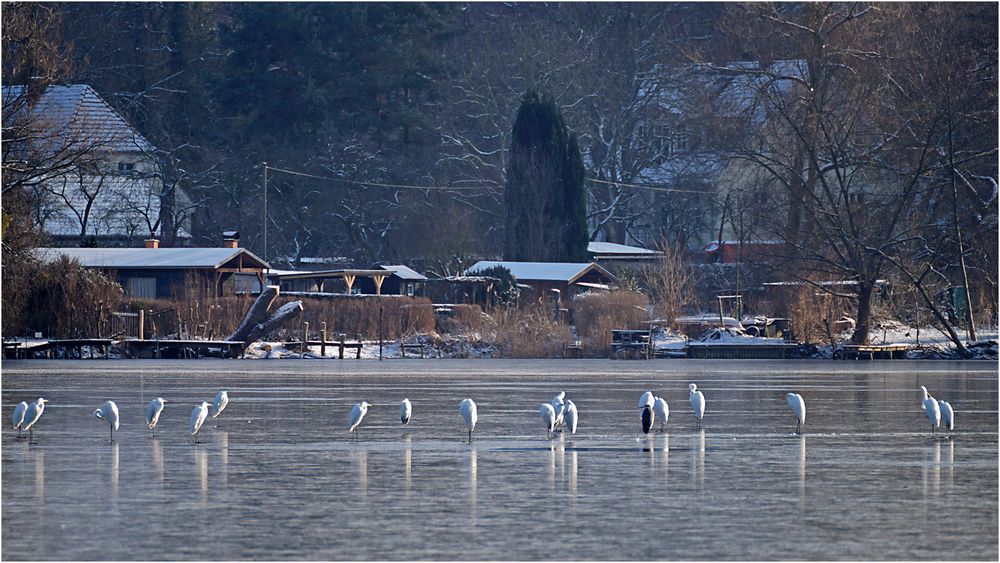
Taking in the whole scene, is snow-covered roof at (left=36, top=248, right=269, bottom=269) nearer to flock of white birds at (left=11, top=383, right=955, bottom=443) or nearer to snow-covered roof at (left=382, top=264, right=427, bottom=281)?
snow-covered roof at (left=382, top=264, right=427, bottom=281)

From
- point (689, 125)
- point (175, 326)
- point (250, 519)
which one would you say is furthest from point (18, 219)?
point (250, 519)

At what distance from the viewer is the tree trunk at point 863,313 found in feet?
148

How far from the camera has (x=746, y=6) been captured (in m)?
53.9

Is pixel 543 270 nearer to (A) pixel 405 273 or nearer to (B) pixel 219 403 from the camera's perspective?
(A) pixel 405 273

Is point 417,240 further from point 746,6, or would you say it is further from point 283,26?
point 746,6

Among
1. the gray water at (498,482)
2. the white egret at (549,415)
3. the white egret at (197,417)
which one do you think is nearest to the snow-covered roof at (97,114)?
the gray water at (498,482)

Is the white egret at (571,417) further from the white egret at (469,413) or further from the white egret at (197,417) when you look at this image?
the white egret at (197,417)

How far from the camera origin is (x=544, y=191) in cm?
6191

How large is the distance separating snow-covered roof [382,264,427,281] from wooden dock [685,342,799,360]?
1406 cm

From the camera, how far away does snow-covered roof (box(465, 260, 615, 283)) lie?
56188 millimetres

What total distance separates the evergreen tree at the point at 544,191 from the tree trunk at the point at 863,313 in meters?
18.2

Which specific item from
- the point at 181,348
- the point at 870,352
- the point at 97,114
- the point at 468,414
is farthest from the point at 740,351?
the point at 97,114

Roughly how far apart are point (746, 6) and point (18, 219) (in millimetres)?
26176

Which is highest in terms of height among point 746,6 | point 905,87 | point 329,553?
point 746,6
